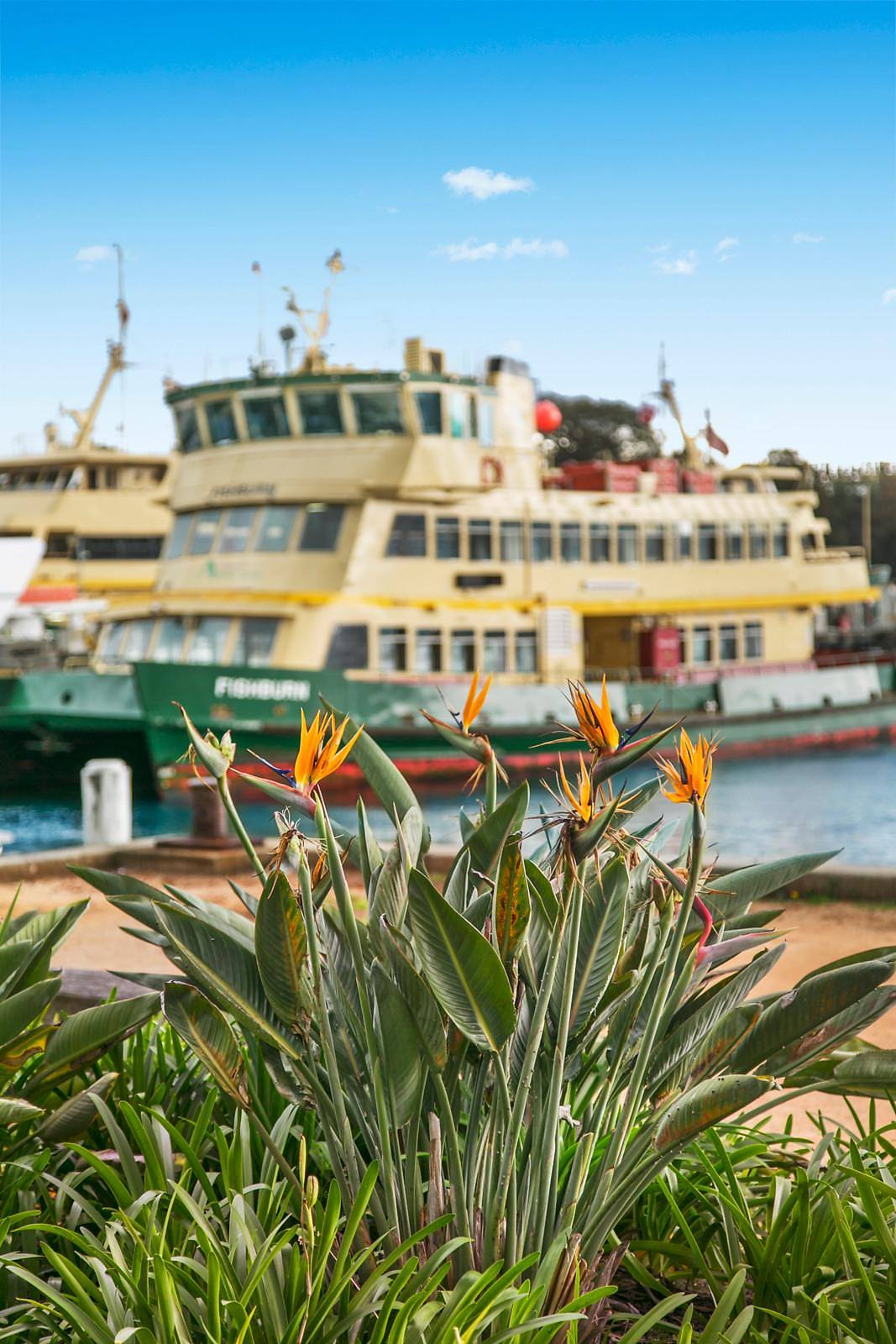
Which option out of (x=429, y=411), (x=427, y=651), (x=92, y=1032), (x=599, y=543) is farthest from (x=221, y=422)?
(x=92, y=1032)

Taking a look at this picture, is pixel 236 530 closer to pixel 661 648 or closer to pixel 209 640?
pixel 209 640

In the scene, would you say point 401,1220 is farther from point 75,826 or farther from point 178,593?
point 178,593

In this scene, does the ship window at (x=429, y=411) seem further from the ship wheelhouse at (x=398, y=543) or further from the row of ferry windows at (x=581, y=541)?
the row of ferry windows at (x=581, y=541)

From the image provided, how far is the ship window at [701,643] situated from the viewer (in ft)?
89.2

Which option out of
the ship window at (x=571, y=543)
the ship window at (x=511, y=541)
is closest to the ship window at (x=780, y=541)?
the ship window at (x=571, y=543)

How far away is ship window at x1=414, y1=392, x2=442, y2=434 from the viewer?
76.6 ft

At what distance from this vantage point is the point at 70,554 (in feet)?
154

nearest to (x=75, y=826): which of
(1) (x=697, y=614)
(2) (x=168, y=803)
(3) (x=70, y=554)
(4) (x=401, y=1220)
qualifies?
(2) (x=168, y=803)

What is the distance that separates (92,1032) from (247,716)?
60.7 ft

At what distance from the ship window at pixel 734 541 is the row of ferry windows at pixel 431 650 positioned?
5.82m

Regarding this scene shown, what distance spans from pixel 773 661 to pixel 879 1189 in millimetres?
26181

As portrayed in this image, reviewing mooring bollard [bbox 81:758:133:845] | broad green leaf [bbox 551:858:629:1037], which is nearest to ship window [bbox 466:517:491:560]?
mooring bollard [bbox 81:758:133:845]

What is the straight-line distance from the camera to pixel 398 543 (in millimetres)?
23125

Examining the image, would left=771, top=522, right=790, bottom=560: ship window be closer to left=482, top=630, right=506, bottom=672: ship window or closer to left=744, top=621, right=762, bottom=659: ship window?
left=744, top=621, right=762, bottom=659: ship window
